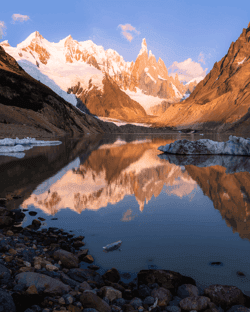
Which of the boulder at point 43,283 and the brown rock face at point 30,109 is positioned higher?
the brown rock face at point 30,109

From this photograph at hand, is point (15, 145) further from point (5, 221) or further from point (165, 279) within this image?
point (165, 279)

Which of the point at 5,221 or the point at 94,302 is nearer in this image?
the point at 94,302

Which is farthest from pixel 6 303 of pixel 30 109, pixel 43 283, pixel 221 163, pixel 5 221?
pixel 30 109

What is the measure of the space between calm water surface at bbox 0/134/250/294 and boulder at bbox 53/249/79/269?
646 millimetres

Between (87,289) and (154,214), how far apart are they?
16.2 ft

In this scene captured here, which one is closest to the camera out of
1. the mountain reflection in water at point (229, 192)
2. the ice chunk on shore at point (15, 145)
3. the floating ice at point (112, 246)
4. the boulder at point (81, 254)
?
the boulder at point (81, 254)

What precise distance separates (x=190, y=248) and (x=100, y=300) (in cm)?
336

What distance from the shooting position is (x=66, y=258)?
605 centimetres

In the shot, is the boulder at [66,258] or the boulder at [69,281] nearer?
the boulder at [69,281]

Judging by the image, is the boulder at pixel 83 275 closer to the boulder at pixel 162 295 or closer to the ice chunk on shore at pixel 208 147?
the boulder at pixel 162 295

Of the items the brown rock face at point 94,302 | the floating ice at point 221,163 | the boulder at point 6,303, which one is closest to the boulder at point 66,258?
the brown rock face at point 94,302

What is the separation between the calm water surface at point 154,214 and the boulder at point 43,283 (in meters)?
1.27

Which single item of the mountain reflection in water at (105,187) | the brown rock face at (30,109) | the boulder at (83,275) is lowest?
the boulder at (83,275)

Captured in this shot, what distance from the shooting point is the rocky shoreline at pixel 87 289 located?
436 cm
